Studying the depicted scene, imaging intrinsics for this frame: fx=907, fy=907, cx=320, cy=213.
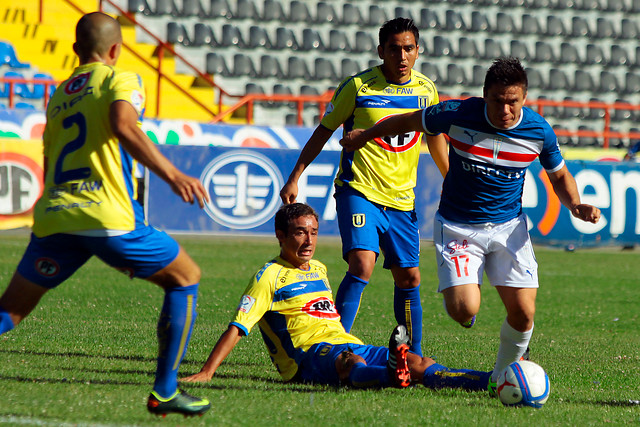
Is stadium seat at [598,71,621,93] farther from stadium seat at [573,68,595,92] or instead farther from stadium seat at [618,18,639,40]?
stadium seat at [618,18,639,40]

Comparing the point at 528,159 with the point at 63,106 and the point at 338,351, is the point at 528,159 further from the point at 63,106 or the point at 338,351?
the point at 63,106

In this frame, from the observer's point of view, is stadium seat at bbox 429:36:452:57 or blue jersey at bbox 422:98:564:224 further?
stadium seat at bbox 429:36:452:57

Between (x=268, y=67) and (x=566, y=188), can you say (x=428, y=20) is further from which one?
Answer: (x=566, y=188)

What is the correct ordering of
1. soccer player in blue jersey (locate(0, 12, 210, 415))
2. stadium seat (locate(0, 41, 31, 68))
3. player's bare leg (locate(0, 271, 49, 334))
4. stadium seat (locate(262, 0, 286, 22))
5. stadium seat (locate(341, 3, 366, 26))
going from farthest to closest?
1. stadium seat (locate(341, 3, 366, 26))
2. stadium seat (locate(262, 0, 286, 22))
3. stadium seat (locate(0, 41, 31, 68))
4. player's bare leg (locate(0, 271, 49, 334))
5. soccer player in blue jersey (locate(0, 12, 210, 415))

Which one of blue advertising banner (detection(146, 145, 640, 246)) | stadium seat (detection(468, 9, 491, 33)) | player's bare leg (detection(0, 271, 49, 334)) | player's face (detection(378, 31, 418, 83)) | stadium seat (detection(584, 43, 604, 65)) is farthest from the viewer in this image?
stadium seat (detection(584, 43, 604, 65))

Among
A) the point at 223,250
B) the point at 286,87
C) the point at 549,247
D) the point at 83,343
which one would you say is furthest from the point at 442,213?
the point at 286,87

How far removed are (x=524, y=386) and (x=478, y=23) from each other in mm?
19886

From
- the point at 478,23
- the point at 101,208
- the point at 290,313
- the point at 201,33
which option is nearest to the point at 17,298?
the point at 101,208

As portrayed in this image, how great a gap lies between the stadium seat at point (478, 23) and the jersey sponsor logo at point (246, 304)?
19.5 metres

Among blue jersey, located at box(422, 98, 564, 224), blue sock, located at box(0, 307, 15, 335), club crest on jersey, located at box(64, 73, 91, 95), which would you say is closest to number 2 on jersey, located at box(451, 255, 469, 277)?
blue jersey, located at box(422, 98, 564, 224)

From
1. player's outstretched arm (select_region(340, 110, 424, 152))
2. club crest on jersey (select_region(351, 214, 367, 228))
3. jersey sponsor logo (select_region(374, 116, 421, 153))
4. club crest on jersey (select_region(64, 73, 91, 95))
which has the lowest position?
club crest on jersey (select_region(351, 214, 367, 228))

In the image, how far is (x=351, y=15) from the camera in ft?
75.7

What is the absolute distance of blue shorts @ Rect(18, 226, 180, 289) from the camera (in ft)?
13.5

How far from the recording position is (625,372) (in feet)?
20.9
